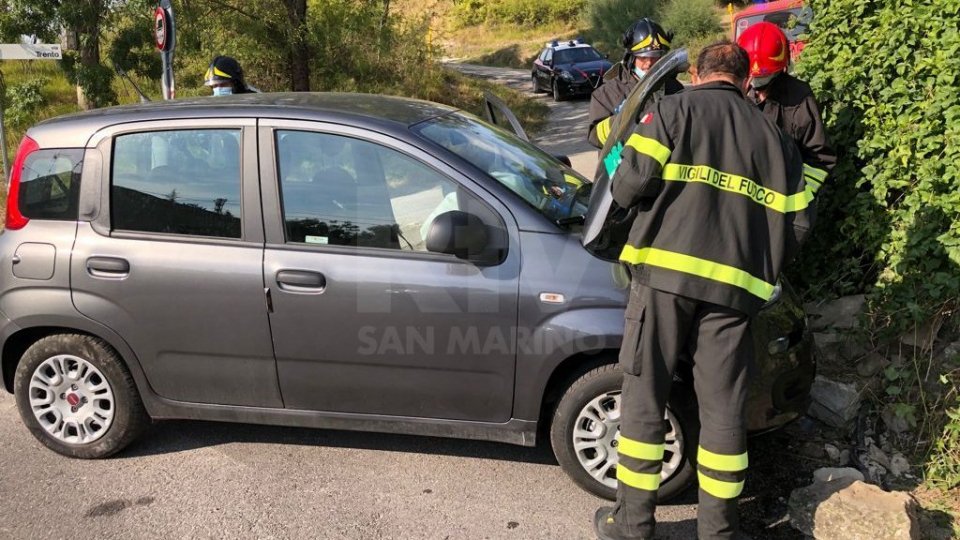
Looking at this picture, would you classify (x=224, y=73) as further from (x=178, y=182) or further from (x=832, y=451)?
(x=832, y=451)

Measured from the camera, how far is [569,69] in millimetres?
18156

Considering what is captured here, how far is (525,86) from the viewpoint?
22766 millimetres

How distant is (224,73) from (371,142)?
3.20 m

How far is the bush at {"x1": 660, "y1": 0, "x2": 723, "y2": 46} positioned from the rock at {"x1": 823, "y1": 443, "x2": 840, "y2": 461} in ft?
71.7

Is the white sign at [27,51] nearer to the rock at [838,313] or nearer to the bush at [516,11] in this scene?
the rock at [838,313]

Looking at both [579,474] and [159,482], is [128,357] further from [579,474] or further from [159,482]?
[579,474]

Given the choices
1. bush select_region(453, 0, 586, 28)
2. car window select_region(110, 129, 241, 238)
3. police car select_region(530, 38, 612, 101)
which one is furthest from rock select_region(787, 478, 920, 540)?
bush select_region(453, 0, 586, 28)

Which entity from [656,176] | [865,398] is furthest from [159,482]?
[865,398]

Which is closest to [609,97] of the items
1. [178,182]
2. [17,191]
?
[178,182]

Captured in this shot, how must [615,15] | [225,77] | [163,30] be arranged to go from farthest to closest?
[615,15], [163,30], [225,77]

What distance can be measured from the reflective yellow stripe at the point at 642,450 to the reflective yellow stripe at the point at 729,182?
1.03 m

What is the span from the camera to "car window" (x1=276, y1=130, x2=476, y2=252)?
3.40m

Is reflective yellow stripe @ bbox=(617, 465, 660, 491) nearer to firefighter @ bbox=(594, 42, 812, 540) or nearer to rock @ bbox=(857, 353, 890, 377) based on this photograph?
firefighter @ bbox=(594, 42, 812, 540)

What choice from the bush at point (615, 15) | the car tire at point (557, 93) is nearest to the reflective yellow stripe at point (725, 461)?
the car tire at point (557, 93)
